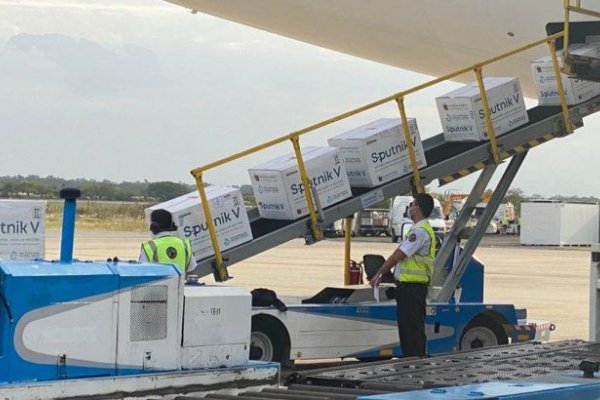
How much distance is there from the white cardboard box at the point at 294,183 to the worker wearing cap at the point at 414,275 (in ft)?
6.09

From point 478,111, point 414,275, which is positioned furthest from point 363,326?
point 478,111

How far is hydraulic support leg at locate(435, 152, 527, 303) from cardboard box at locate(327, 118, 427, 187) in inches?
39.6

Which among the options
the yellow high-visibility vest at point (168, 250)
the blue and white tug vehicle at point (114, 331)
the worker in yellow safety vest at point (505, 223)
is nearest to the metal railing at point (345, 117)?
the yellow high-visibility vest at point (168, 250)

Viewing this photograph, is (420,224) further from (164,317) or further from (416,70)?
(416,70)

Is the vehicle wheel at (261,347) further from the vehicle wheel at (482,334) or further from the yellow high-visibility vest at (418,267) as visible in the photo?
the vehicle wheel at (482,334)

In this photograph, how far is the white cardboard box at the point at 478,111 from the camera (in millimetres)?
12867

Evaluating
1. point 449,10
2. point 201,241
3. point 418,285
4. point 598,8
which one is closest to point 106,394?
point 418,285

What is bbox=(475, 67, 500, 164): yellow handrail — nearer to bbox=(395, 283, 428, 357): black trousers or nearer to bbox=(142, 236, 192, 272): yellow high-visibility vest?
bbox=(395, 283, 428, 357): black trousers

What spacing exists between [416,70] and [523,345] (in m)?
11.0

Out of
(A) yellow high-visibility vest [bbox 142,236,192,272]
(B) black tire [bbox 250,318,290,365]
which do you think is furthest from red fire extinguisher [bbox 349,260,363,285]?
(A) yellow high-visibility vest [bbox 142,236,192,272]

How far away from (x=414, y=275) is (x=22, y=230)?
382 cm

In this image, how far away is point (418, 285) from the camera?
33.1 feet

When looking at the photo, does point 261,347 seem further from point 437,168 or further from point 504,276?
point 504,276

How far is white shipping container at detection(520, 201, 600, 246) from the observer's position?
54.3 meters
